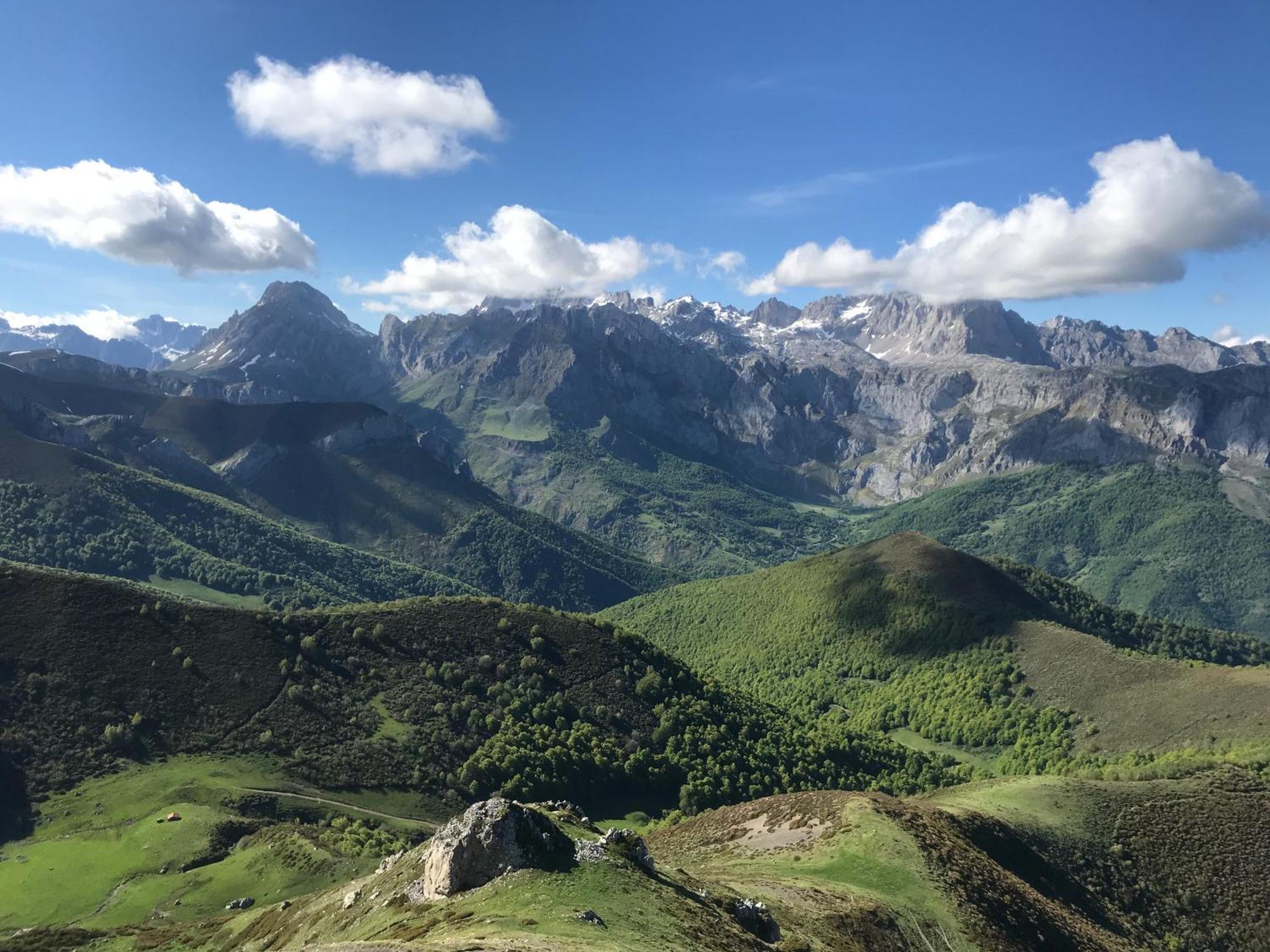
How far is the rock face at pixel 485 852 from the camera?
69.6 m

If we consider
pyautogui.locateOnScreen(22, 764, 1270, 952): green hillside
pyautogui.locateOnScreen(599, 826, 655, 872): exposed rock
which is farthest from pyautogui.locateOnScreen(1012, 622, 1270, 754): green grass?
pyautogui.locateOnScreen(599, 826, 655, 872): exposed rock

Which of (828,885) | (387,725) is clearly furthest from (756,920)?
(387,725)

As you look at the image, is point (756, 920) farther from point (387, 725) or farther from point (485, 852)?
point (387, 725)

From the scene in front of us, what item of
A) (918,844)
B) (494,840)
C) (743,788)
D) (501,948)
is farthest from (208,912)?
(743,788)

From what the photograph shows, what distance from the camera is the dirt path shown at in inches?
5600

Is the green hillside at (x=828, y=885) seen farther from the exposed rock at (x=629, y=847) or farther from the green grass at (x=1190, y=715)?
the green grass at (x=1190, y=715)

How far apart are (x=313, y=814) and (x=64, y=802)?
4074cm

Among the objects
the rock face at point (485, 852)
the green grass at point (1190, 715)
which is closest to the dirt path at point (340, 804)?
the rock face at point (485, 852)

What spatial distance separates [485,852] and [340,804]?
292ft

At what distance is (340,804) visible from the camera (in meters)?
145

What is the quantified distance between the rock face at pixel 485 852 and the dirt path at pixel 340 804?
78.6 meters

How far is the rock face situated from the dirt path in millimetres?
78629

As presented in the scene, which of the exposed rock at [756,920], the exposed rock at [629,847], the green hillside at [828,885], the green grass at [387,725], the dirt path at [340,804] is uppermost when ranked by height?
the exposed rock at [629,847]

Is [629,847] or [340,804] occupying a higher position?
[629,847]
